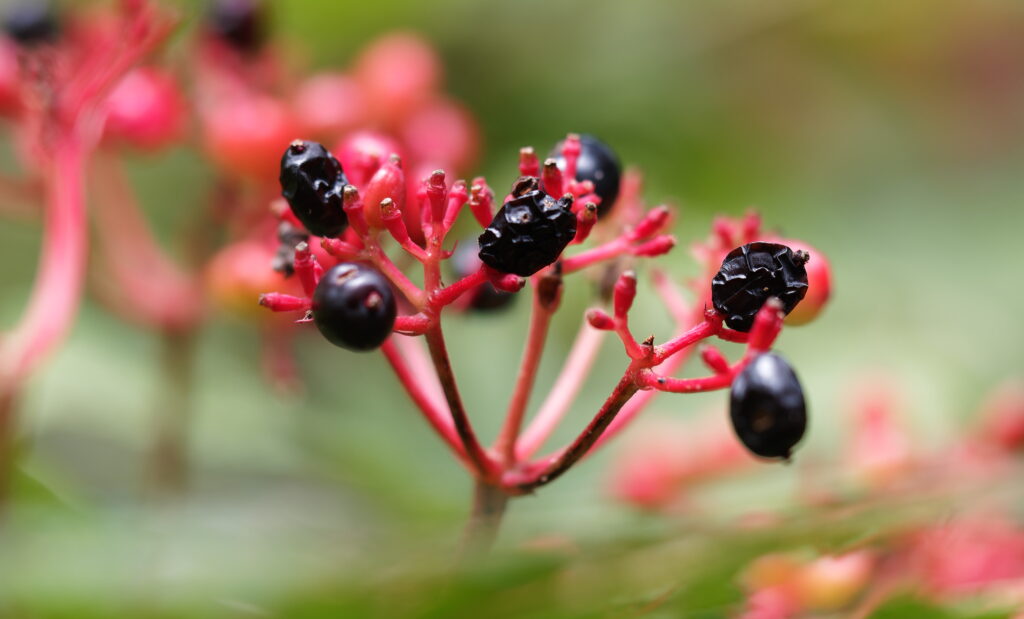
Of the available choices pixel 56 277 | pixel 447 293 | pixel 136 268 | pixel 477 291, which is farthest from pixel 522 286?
pixel 136 268

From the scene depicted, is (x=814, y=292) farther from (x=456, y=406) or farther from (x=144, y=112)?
(x=144, y=112)

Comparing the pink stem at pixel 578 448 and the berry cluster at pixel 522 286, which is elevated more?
the berry cluster at pixel 522 286

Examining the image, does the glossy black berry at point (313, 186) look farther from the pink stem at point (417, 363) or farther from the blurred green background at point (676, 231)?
the blurred green background at point (676, 231)

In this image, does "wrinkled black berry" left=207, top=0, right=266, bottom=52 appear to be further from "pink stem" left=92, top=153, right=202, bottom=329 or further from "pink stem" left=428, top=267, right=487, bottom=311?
"pink stem" left=428, top=267, right=487, bottom=311

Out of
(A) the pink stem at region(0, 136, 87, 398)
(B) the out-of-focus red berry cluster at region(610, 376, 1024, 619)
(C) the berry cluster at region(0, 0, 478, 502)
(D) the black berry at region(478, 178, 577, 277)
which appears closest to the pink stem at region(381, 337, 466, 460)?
(D) the black berry at region(478, 178, 577, 277)

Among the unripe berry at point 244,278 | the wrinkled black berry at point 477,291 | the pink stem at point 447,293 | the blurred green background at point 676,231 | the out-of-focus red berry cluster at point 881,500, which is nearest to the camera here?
the out-of-focus red berry cluster at point 881,500

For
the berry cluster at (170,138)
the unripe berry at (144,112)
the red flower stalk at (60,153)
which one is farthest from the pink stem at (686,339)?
the unripe berry at (144,112)
